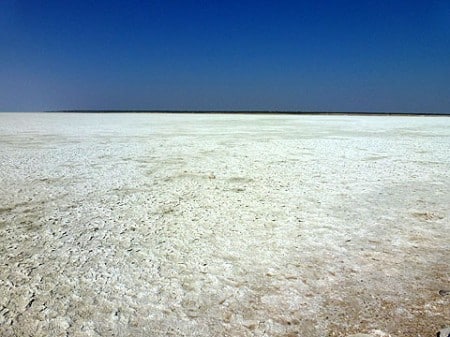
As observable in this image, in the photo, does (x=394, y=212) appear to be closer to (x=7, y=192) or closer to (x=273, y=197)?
(x=273, y=197)

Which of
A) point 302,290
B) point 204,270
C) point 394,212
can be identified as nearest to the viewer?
point 302,290

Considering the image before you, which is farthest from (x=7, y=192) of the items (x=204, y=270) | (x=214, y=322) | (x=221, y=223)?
(x=214, y=322)

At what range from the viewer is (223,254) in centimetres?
164

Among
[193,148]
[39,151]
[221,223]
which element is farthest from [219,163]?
[39,151]

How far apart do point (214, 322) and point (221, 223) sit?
37.1 inches

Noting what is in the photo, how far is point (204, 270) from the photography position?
4.86 feet

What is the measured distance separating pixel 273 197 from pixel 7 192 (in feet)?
6.27

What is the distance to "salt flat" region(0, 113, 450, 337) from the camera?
1151 mm

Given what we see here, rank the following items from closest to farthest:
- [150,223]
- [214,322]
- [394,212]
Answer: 1. [214,322]
2. [150,223]
3. [394,212]

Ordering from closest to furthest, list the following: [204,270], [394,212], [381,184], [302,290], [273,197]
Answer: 1. [302,290]
2. [204,270]
3. [394,212]
4. [273,197]
5. [381,184]

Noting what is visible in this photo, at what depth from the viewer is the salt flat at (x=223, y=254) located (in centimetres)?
115

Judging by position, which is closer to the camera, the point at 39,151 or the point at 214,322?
the point at 214,322

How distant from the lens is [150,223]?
80.6 inches

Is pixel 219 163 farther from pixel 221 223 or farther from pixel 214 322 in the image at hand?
pixel 214 322
